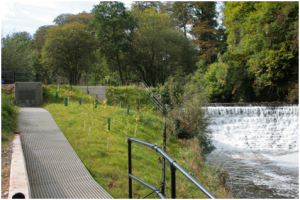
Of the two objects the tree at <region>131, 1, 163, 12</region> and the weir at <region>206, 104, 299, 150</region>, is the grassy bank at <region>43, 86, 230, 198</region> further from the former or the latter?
the tree at <region>131, 1, 163, 12</region>

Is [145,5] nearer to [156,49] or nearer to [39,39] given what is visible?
[156,49]

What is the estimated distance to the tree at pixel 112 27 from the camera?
2098 cm

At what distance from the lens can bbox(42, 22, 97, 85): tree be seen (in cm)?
1883

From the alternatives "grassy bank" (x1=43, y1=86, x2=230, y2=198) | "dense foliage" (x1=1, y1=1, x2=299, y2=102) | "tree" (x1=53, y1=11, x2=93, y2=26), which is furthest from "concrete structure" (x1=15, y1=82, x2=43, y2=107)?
"tree" (x1=53, y1=11, x2=93, y2=26)

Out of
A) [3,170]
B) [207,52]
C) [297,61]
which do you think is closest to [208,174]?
[3,170]

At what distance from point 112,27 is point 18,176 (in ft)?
62.6

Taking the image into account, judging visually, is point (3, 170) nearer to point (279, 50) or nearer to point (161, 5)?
point (279, 50)

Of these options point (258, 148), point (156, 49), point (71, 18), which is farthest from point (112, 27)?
point (258, 148)

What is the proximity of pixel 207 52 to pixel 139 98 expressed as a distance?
16.8 m

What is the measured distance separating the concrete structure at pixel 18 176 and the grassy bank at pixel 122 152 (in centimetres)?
137

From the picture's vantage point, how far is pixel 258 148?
536 inches

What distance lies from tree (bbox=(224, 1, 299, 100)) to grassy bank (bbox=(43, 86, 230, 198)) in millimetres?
13482

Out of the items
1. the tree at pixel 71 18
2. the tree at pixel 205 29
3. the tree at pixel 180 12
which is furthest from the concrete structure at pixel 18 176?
the tree at pixel 180 12

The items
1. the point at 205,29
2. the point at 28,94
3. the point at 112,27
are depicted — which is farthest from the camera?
the point at 205,29
